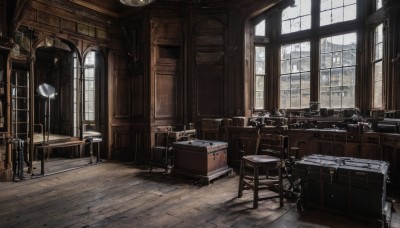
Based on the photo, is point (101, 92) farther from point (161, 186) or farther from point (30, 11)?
point (161, 186)

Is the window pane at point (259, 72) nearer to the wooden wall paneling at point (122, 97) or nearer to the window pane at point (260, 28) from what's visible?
the window pane at point (260, 28)

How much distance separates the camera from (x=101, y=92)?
23.2 ft

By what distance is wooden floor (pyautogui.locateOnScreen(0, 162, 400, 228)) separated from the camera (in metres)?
3.11

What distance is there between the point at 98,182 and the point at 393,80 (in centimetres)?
556

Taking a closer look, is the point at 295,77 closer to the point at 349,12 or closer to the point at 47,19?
the point at 349,12

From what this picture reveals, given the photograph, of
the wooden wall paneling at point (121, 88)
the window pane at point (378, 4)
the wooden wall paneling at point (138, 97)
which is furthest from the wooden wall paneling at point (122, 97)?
the window pane at point (378, 4)

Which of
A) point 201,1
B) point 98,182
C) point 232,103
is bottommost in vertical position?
point 98,182

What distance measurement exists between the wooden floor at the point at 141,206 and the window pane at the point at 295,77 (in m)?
2.53

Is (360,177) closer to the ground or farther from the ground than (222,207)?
farther from the ground

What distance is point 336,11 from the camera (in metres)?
5.79

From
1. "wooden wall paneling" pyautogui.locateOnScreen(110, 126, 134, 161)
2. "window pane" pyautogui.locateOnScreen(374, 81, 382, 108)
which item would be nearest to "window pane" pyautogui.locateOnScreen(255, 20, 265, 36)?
"window pane" pyautogui.locateOnScreen(374, 81, 382, 108)

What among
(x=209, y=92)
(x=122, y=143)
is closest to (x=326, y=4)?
(x=209, y=92)

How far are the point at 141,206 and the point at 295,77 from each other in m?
4.64

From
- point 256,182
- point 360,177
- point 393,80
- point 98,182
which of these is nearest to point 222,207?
point 256,182
